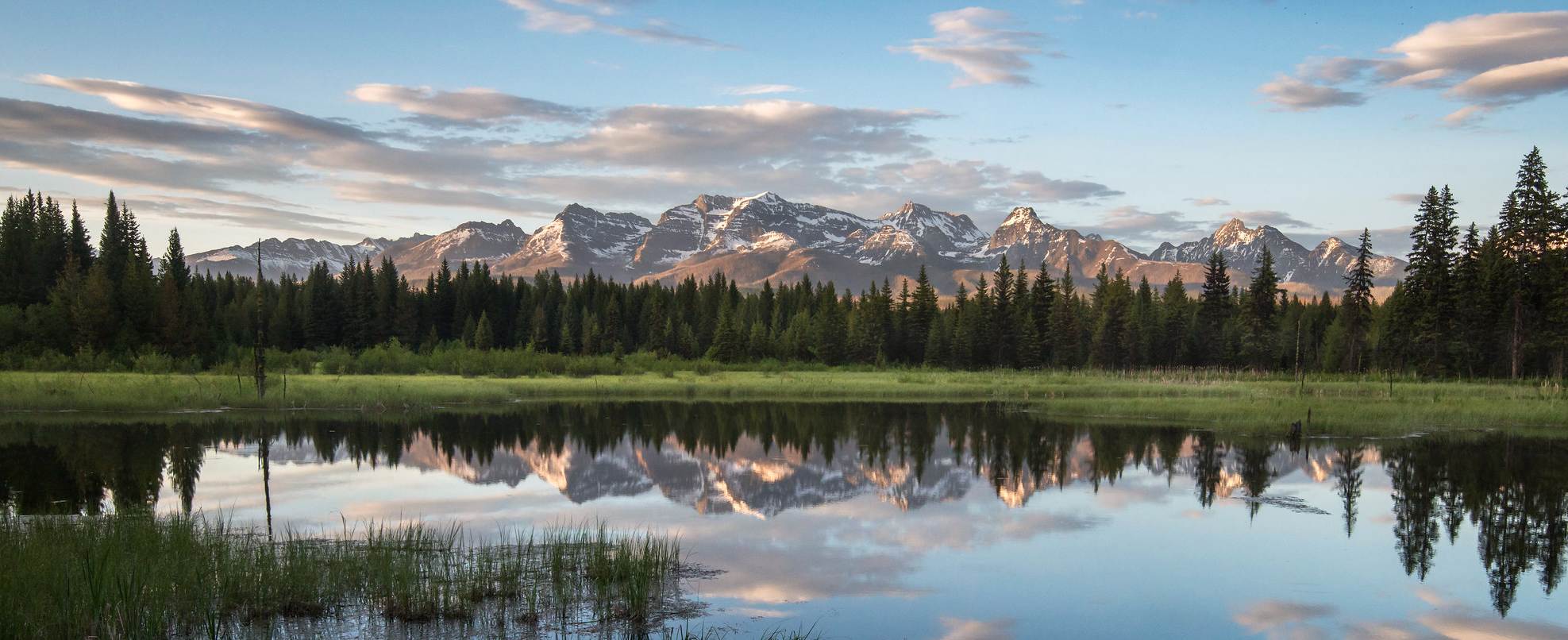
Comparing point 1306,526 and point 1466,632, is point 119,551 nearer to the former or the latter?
point 1466,632

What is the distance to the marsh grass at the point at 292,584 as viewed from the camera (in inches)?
425

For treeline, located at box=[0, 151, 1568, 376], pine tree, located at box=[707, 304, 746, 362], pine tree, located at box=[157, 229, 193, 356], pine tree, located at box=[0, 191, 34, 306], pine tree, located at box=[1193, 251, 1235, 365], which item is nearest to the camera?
treeline, located at box=[0, 151, 1568, 376]

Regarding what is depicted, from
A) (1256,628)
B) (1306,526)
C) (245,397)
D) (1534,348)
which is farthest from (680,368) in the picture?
(1256,628)

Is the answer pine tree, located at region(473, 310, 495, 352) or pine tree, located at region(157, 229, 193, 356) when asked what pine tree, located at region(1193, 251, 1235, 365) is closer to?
pine tree, located at region(473, 310, 495, 352)

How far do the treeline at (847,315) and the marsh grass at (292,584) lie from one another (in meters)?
57.0

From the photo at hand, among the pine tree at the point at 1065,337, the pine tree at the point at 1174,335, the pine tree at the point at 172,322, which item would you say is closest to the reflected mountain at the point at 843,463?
the pine tree at the point at 172,322

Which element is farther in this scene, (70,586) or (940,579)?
(940,579)

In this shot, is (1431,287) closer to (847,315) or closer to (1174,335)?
(1174,335)

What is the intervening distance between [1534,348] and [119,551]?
84.3 metres

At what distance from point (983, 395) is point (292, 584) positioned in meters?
56.6

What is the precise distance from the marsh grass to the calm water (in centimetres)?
160

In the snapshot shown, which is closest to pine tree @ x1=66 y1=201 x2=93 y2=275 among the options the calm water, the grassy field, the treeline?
the treeline

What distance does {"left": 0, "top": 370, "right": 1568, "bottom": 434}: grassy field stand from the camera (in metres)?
41.2

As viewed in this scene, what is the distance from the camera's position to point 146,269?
80312 mm
